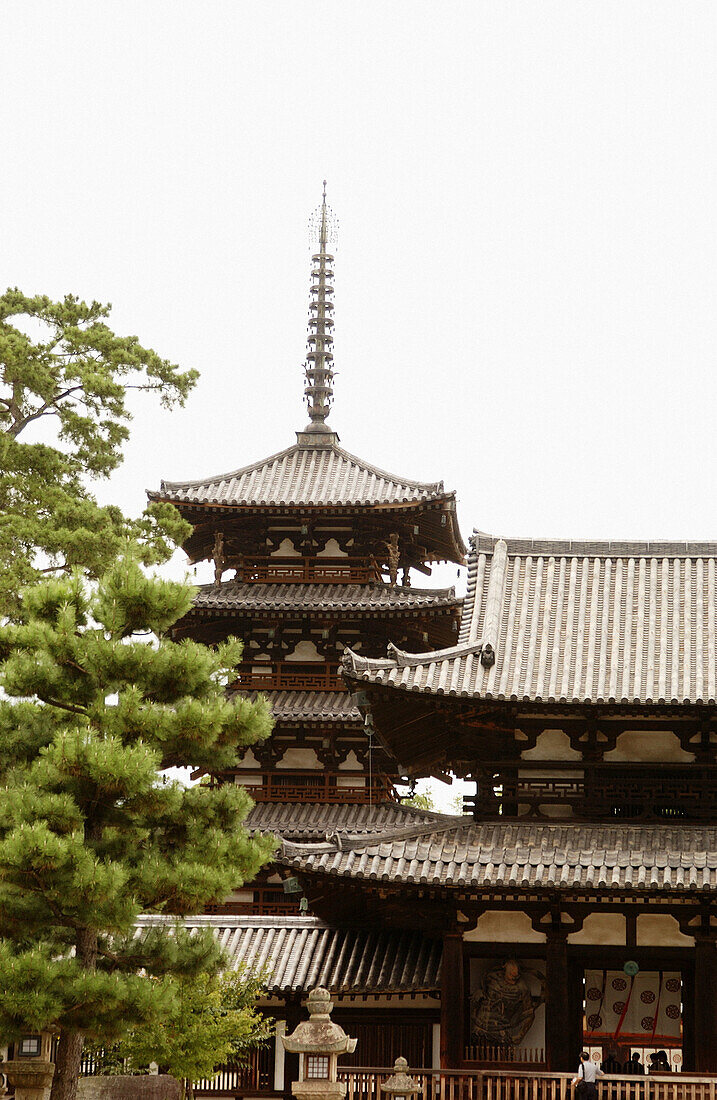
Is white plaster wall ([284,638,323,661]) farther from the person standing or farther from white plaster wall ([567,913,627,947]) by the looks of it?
the person standing

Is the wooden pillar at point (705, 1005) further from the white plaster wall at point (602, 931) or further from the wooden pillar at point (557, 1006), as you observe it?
the wooden pillar at point (557, 1006)

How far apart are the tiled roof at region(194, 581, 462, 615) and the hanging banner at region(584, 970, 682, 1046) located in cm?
1014

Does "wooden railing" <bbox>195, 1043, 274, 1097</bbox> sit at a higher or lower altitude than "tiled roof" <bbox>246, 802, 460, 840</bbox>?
lower

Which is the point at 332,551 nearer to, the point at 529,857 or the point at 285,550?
the point at 285,550

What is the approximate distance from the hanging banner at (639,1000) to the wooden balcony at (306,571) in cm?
1220

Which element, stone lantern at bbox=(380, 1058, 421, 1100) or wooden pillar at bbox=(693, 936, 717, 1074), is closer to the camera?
stone lantern at bbox=(380, 1058, 421, 1100)

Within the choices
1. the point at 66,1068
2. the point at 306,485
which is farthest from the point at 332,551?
the point at 66,1068

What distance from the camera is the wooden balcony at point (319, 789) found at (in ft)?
106

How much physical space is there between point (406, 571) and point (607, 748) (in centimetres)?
1522

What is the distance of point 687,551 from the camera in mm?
26375

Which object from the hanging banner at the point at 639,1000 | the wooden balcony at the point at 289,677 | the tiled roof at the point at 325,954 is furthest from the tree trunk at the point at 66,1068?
the wooden balcony at the point at 289,677

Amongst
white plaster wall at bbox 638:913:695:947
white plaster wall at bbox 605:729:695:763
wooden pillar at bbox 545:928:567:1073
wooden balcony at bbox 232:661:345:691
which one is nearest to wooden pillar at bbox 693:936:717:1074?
white plaster wall at bbox 638:913:695:947

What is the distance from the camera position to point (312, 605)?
1313 inches

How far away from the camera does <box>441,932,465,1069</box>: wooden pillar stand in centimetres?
2131
